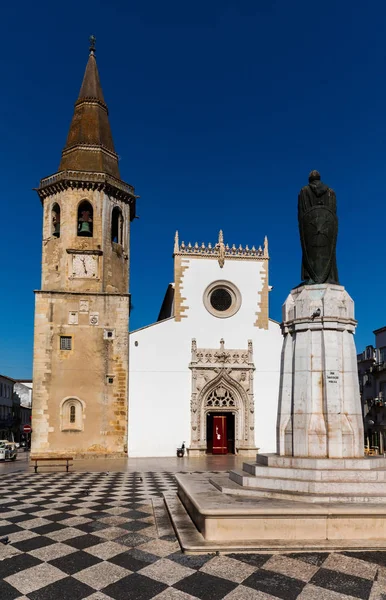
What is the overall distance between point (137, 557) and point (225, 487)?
232cm

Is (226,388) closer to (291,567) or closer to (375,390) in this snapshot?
(375,390)

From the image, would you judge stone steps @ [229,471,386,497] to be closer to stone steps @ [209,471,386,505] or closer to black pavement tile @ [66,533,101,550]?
stone steps @ [209,471,386,505]

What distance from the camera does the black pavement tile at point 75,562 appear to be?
5570mm

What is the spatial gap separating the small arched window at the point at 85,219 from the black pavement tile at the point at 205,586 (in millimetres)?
21428

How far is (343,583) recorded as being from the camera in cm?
500

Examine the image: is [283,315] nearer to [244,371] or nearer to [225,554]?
[225,554]

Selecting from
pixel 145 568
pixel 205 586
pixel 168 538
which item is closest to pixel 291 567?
pixel 205 586

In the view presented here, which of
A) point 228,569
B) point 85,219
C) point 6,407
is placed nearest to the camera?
point 228,569

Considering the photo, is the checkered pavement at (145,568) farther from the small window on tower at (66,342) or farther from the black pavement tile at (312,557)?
the small window on tower at (66,342)

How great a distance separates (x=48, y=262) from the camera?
2522cm

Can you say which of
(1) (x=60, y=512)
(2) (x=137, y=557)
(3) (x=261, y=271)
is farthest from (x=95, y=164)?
→ (2) (x=137, y=557)

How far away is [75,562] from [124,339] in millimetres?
18550

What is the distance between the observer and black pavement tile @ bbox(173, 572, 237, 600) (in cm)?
476

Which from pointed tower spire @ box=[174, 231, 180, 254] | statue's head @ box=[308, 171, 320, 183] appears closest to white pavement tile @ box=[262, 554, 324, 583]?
statue's head @ box=[308, 171, 320, 183]
